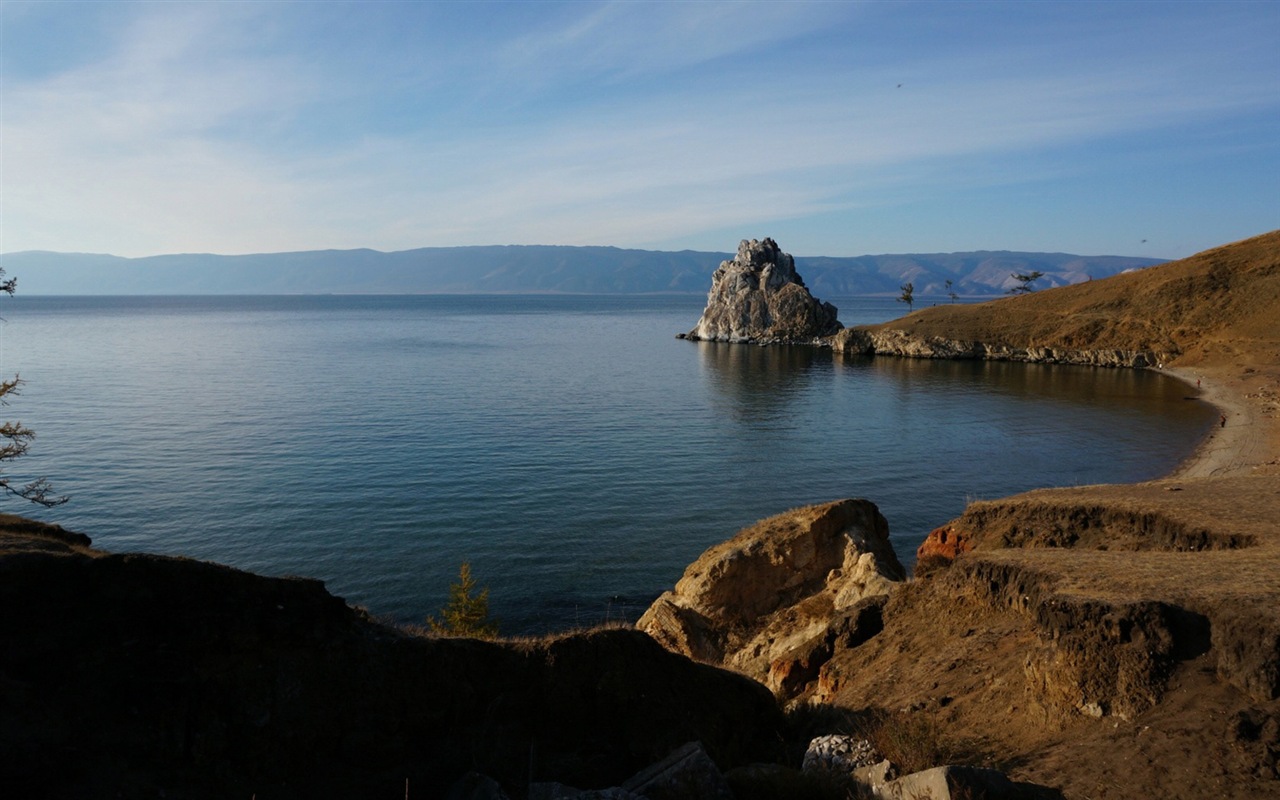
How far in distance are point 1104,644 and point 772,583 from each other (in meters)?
11.5

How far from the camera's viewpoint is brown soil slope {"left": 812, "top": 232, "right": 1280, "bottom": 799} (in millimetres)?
9133

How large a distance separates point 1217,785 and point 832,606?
35.5ft

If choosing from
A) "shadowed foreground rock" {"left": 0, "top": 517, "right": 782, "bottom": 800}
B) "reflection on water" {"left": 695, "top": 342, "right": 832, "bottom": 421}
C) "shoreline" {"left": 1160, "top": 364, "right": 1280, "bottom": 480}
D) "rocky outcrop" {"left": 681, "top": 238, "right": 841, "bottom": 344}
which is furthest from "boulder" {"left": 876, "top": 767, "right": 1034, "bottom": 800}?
"rocky outcrop" {"left": 681, "top": 238, "right": 841, "bottom": 344}

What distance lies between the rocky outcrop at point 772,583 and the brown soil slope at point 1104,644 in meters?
1.98

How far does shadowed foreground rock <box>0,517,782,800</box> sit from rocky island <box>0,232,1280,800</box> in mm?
23

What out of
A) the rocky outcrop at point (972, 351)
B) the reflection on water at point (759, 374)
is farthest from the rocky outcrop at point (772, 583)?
the rocky outcrop at point (972, 351)

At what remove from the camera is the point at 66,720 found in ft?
25.7

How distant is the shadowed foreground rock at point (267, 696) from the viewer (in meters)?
7.93

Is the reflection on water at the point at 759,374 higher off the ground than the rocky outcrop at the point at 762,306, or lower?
lower

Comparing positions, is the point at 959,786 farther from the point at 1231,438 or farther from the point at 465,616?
the point at 1231,438

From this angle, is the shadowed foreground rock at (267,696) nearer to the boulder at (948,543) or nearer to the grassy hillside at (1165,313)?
the boulder at (948,543)

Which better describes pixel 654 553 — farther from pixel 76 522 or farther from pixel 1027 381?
pixel 1027 381

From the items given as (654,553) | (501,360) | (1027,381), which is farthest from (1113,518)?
(501,360)

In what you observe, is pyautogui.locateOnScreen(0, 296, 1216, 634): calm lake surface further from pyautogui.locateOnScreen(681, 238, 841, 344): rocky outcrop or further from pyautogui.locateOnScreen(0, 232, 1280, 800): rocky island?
pyautogui.locateOnScreen(681, 238, 841, 344): rocky outcrop
